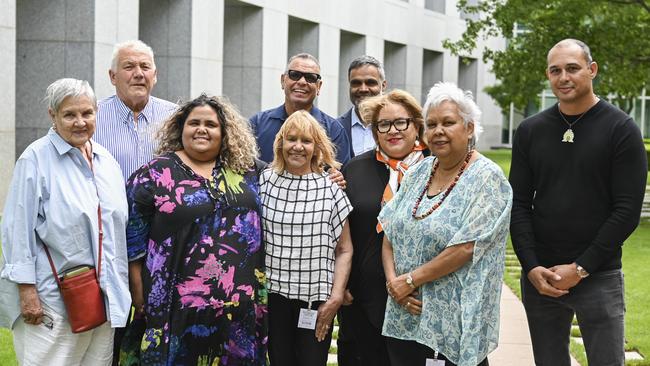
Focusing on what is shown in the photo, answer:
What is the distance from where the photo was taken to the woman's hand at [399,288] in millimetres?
5305

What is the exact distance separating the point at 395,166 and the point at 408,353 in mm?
1158

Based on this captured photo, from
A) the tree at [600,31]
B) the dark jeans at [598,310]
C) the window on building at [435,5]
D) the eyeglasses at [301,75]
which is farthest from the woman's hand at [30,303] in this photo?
the window on building at [435,5]

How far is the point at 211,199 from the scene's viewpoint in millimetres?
5426

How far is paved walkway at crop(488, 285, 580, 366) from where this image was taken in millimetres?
8148

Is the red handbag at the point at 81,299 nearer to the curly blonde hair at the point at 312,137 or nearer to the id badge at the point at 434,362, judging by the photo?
the curly blonde hair at the point at 312,137

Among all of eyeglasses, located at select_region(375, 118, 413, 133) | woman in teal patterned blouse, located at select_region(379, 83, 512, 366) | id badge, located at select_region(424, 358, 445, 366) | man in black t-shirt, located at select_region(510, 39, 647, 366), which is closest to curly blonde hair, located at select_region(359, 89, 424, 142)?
eyeglasses, located at select_region(375, 118, 413, 133)

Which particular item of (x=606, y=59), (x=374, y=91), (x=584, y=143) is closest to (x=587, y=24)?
(x=606, y=59)

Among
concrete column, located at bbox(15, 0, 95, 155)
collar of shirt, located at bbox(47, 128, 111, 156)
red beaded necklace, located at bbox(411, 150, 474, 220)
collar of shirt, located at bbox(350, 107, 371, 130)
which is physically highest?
concrete column, located at bbox(15, 0, 95, 155)

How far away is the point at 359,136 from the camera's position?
25.0 ft

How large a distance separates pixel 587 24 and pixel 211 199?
1723cm

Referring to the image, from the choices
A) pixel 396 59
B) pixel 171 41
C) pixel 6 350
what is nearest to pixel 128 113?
pixel 6 350

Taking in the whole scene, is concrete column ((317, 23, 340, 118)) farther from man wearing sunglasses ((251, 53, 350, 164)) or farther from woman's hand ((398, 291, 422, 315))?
woman's hand ((398, 291, 422, 315))

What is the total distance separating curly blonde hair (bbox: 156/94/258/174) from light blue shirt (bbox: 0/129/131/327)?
1.80 ft

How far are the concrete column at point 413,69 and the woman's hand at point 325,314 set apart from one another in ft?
102
